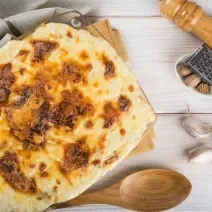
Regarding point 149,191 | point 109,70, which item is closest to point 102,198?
point 149,191

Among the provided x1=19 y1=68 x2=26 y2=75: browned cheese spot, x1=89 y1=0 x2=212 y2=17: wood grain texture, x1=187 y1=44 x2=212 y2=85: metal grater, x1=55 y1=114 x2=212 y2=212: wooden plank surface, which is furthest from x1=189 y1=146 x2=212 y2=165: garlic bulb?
x1=19 y1=68 x2=26 y2=75: browned cheese spot

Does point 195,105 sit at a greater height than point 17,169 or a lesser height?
lesser

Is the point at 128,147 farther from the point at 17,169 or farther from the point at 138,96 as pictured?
the point at 17,169

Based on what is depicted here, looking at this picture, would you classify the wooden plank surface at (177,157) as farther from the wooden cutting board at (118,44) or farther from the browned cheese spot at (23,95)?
the browned cheese spot at (23,95)

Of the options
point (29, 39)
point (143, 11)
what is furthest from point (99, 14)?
point (29, 39)

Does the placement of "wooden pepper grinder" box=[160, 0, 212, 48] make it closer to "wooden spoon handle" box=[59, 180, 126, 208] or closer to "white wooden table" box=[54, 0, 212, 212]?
"white wooden table" box=[54, 0, 212, 212]

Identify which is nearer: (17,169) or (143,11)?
(17,169)
